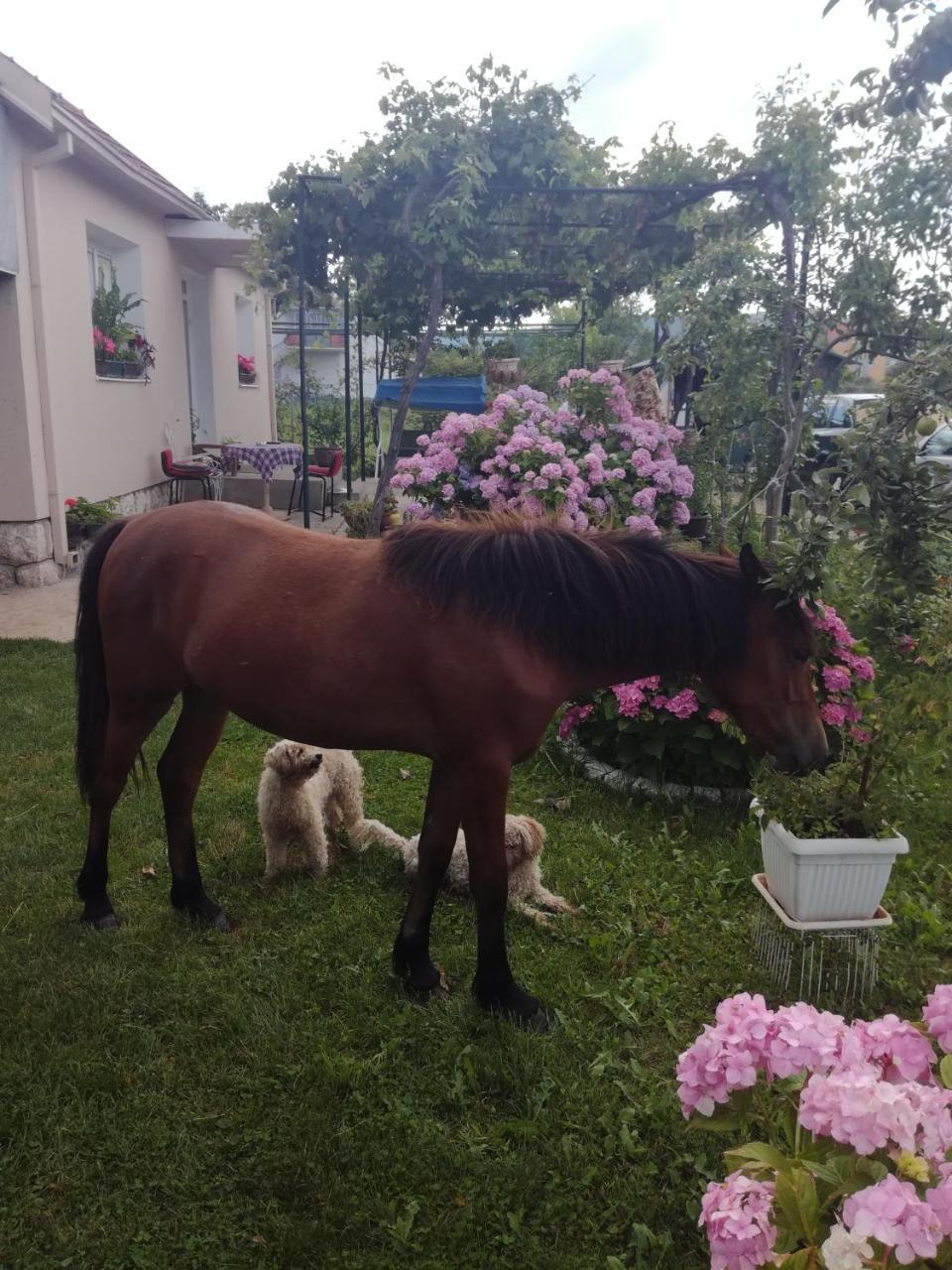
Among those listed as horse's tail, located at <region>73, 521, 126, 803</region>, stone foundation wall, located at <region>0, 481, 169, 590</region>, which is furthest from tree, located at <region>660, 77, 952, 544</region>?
stone foundation wall, located at <region>0, 481, 169, 590</region>

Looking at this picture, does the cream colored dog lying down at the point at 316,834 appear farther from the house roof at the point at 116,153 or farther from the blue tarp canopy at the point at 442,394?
Result: the blue tarp canopy at the point at 442,394

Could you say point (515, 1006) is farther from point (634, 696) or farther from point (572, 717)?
point (572, 717)

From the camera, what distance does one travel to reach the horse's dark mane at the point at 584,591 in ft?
7.89

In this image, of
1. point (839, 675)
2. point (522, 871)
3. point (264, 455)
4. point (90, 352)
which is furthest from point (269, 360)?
point (522, 871)

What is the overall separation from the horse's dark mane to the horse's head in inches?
1.7

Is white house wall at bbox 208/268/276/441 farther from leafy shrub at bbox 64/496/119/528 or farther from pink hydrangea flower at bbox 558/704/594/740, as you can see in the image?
pink hydrangea flower at bbox 558/704/594/740

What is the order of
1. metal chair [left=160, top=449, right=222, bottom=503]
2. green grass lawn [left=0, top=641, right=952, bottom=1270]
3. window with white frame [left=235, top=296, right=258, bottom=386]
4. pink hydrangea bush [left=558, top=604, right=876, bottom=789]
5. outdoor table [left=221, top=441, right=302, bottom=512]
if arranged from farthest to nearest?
window with white frame [left=235, top=296, right=258, bottom=386] → outdoor table [left=221, top=441, right=302, bottom=512] → metal chair [left=160, top=449, right=222, bottom=503] → pink hydrangea bush [left=558, top=604, right=876, bottom=789] → green grass lawn [left=0, top=641, right=952, bottom=1270]

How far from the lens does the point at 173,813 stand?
310cm

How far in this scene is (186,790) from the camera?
312cm

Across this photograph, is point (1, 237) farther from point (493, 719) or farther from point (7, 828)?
point (493, 719)

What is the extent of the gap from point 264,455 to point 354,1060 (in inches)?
367

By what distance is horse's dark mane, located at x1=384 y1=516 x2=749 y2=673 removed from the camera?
2.41 meters

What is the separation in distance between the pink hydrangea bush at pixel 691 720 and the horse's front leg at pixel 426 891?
1.21m

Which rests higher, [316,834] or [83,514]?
[83,514]
